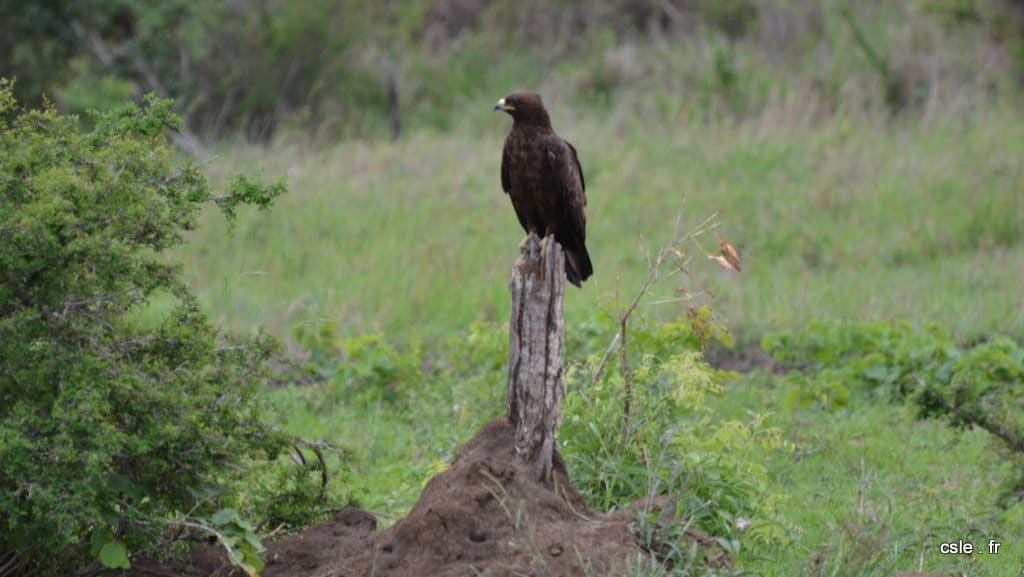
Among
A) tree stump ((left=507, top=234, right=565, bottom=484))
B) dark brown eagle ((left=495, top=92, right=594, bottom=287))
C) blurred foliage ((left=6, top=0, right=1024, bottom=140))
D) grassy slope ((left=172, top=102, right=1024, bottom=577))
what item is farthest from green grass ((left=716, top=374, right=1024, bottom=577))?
blurred foliage ((left=6, top=0, right=1024, bottom=140))

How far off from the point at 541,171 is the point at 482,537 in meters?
2.50

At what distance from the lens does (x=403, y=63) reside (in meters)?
18.2

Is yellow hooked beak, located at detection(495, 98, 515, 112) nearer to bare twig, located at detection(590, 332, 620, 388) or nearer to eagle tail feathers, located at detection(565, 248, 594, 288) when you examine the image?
eagle tail feathers, located at detection(565, 248, 594, 288)

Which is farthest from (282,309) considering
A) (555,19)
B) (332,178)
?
(555,19)

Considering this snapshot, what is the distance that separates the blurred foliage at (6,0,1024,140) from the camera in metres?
15.7

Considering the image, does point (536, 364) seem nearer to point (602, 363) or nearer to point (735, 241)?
point (602, 363)

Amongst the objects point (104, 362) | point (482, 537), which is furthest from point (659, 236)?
point (104, 362)

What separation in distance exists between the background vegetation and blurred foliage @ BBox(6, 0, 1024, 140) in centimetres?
5

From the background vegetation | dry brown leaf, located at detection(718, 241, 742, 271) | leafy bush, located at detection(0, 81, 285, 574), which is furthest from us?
the background vegetation

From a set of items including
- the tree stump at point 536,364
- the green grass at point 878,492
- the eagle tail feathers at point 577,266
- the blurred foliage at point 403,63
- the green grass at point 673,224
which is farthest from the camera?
the blurred foliage at point 403,63

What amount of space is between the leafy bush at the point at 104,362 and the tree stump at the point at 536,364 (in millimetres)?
899

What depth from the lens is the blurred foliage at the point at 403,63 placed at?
15688 mm

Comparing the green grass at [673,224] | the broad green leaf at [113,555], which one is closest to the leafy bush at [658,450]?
the broad green leaf at [113,555]

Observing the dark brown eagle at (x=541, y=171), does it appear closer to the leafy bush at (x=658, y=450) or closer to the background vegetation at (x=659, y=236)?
the background vegetation at (x=659, y=236)
